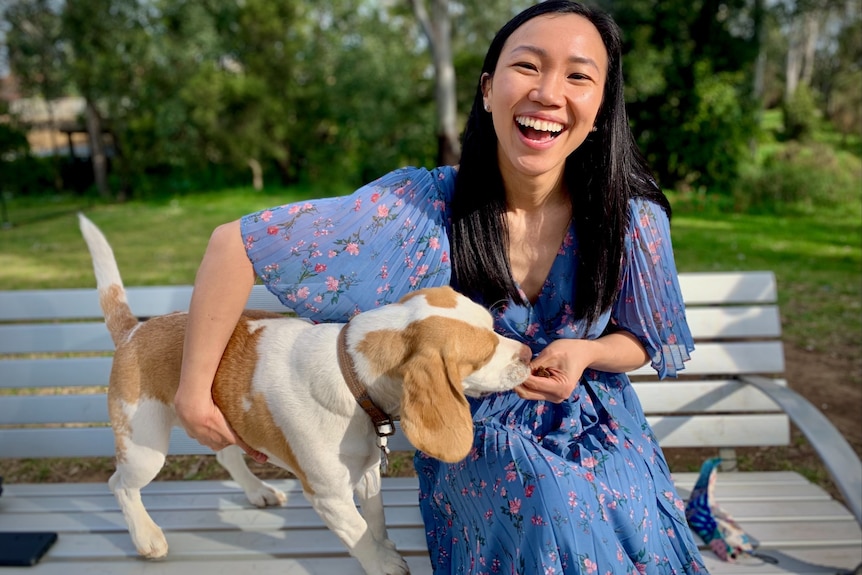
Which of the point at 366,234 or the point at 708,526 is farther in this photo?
the point at 708,526

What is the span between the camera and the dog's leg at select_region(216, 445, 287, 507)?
9.22 ft

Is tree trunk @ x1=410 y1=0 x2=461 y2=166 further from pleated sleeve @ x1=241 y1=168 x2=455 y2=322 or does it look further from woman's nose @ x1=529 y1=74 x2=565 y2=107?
woman's nose @ x1=529 y1=74 x2=565 y2=107

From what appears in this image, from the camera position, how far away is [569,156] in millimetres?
2404

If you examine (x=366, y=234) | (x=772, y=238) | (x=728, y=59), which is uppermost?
(x=728, y=59)

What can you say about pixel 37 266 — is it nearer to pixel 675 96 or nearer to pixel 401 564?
pixel 401 564

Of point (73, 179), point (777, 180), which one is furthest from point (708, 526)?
point (73, 179)

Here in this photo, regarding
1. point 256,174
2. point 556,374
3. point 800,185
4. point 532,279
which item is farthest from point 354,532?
point 256,174

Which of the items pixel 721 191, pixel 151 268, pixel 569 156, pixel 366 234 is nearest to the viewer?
pixel 366 234

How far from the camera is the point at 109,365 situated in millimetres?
3041

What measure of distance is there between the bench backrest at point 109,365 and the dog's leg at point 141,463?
52cm

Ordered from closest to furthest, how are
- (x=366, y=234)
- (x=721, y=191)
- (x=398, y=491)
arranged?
1. (x=366, y=234)
2. (x=398, y=491)
3. (x=721, y=191)

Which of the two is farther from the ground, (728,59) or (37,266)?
(728,59)

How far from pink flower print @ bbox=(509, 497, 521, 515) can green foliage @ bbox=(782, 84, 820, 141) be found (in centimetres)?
2271

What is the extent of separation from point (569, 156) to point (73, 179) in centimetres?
2382
